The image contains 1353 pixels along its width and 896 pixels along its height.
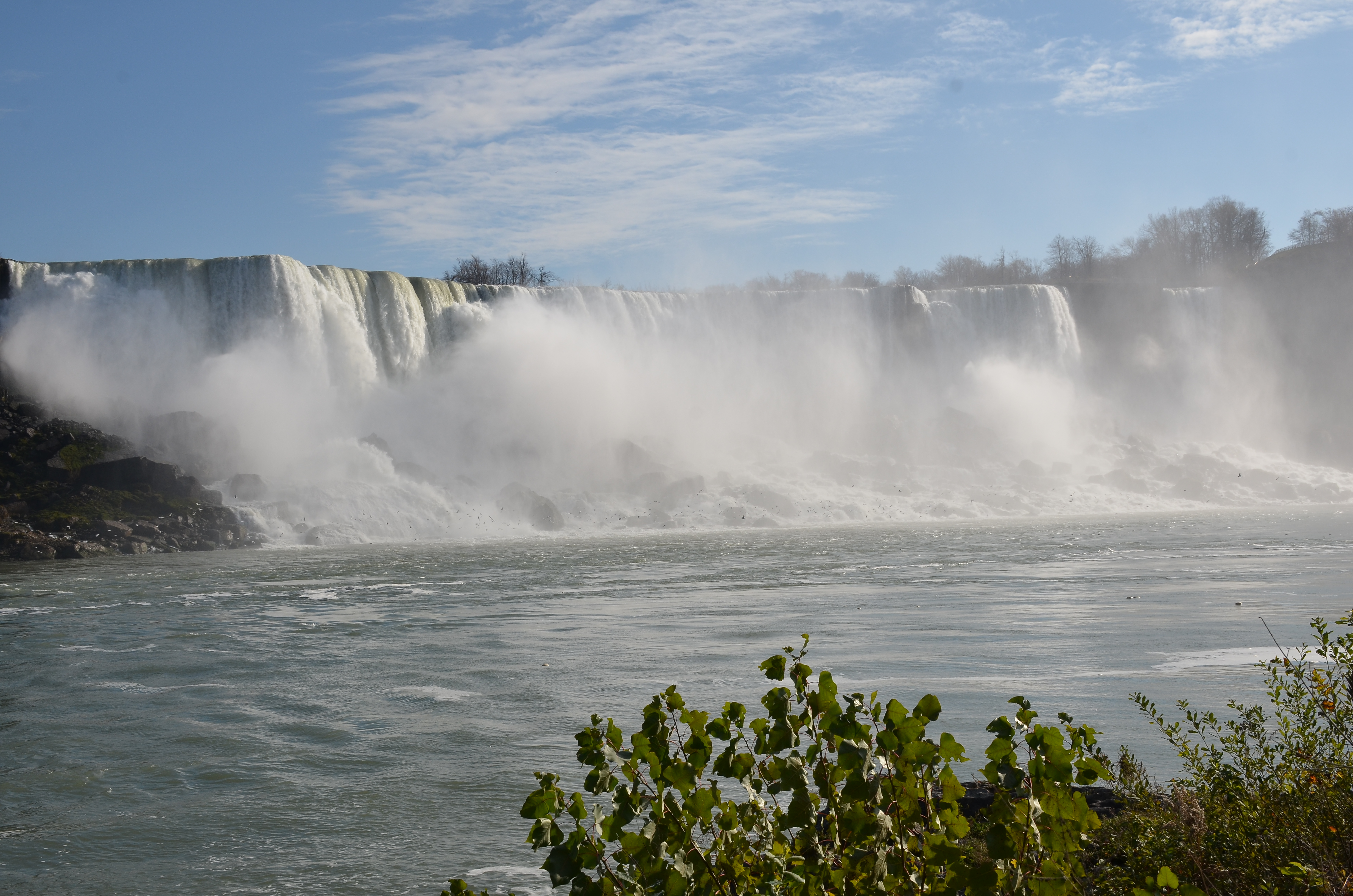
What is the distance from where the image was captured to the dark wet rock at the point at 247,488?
31281 millimetres

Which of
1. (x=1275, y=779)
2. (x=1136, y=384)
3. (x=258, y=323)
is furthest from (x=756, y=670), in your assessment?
(x=1136, y=384)

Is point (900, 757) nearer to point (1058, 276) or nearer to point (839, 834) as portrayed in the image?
point (839, 834)

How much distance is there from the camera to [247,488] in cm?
3144

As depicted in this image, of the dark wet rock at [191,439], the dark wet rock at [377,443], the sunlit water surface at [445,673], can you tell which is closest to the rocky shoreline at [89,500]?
the dark wet rock at [191,439]

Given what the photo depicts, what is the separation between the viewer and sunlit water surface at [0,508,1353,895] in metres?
5.11

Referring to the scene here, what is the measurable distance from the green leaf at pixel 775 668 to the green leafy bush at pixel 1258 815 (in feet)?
4.35

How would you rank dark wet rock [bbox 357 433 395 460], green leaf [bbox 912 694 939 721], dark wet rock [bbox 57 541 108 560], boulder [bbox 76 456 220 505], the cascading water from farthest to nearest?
1. dark wet rock [bbox 357 433 395 460]
2. the cascading water
3. boulder [bbox 76 456 220 505]
4. dark wet rock [bbox 57 541 108 560]
5. green leaf [bbox 912 694 939 721]

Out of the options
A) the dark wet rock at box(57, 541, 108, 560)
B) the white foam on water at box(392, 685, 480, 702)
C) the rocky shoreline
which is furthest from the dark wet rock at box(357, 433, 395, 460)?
the white foam on water at box(392, 685, 480, 702)

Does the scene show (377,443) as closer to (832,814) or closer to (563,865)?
(832,814)

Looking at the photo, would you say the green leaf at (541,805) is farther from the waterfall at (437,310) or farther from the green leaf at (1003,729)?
the waterfall at (437,310)

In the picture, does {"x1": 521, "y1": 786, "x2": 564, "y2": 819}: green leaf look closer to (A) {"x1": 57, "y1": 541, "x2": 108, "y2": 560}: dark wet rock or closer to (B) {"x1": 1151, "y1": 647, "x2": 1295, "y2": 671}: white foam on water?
(B) {"x1": 1151, "y1": 647, "x2": 1295, "y2": 671}: white foam on water

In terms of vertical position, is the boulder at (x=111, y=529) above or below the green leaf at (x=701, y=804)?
below

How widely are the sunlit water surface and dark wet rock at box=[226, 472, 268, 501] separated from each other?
11245mm

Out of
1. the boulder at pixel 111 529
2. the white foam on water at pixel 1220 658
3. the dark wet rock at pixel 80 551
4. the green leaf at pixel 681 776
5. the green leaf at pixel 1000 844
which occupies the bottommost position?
the dark wet rock at pixel 80 551
